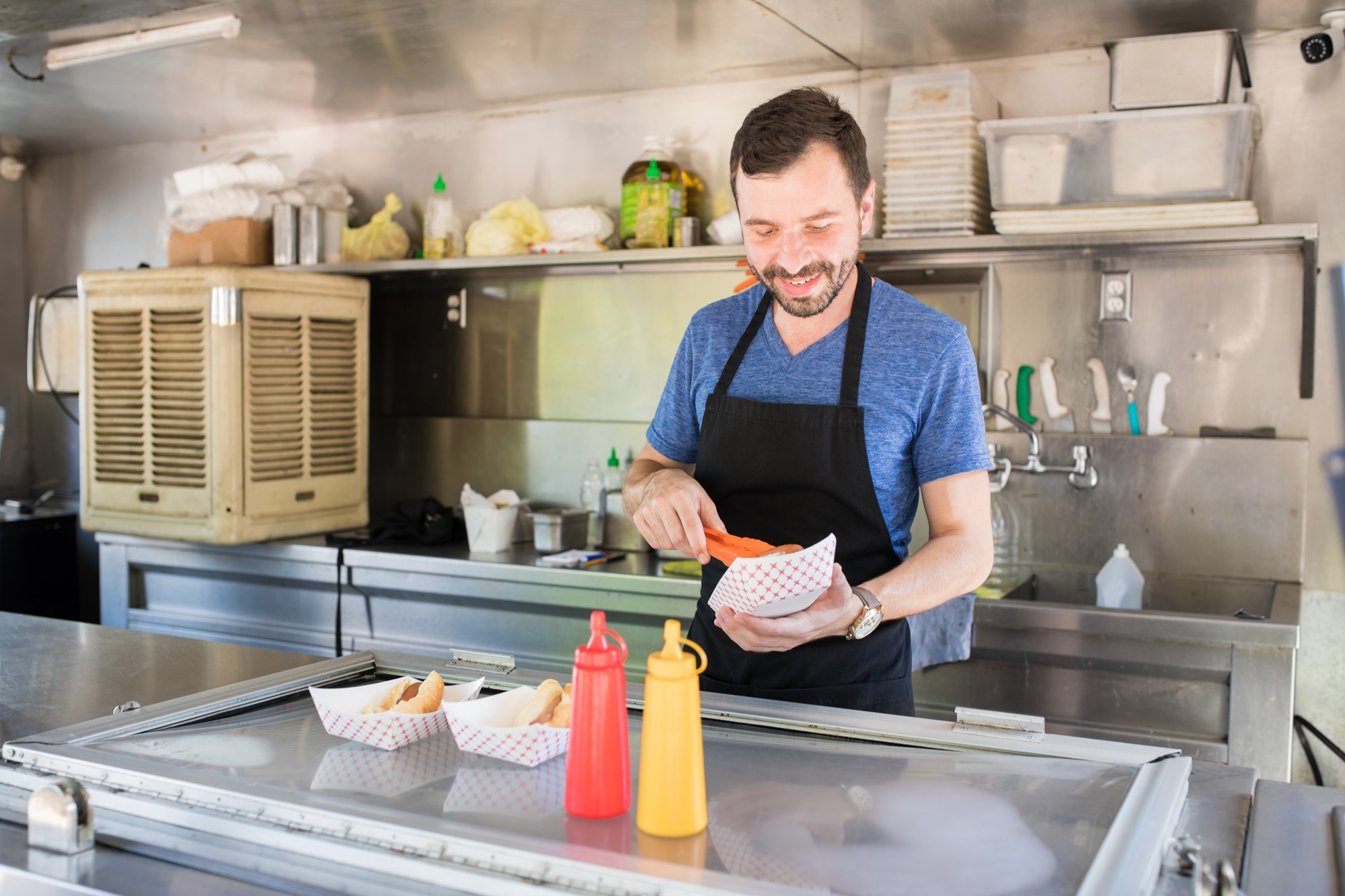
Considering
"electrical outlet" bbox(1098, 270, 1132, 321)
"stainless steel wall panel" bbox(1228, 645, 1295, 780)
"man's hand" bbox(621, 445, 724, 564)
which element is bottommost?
"stainless steel wall panel" bbox(1228, 645, 1295, 780)

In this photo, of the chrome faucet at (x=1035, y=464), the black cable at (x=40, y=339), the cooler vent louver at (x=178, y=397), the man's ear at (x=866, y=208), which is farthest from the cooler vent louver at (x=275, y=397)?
the man's ear at (x=866, y=208)

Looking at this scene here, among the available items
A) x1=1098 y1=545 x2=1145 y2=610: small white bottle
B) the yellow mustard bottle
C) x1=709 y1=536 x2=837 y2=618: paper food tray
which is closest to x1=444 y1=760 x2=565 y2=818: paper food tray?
the yellow mustard bottle

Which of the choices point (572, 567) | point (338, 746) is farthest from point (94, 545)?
point (338, 746)

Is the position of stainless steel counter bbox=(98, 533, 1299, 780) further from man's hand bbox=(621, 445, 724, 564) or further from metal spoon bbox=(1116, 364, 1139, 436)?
man's hand bbox=(621, 445, 724, 564)

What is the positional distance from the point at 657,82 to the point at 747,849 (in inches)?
121

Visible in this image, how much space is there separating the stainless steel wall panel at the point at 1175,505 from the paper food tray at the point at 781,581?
77.3 inches

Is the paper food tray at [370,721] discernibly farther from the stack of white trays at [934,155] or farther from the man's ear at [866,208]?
the stack of white trays at [934,155]

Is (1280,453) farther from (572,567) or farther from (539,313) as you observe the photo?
(539,313)

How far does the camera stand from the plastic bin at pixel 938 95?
3047 mm

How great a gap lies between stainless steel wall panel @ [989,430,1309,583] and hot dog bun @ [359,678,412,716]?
7.38 ft

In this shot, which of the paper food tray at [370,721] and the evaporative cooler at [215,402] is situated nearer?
the paper food tray at [370,721]

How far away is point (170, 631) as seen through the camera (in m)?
3.82

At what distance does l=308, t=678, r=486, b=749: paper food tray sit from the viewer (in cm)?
138

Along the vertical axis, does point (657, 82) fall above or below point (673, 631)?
above
